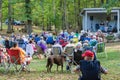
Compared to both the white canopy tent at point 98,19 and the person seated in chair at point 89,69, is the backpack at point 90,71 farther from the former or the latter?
the white canopy tent at point 98,19

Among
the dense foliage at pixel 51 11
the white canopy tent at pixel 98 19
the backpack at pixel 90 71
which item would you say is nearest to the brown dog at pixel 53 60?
the backpack at pixel 90 71

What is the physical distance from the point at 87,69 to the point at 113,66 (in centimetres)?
886

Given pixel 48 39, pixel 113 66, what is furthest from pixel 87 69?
pixel 48 39

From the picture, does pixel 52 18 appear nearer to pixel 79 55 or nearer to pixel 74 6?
pixel 74 6

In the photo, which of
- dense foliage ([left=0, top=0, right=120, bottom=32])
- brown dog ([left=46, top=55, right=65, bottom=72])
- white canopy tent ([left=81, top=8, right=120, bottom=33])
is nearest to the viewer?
brown dog ([left=46, top=55, right=65, bottom=72])

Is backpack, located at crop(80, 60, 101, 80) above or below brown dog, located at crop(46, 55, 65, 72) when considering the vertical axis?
above

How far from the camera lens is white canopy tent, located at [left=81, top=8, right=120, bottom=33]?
40.6 metres

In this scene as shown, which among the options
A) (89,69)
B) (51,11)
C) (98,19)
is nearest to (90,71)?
(89,69)

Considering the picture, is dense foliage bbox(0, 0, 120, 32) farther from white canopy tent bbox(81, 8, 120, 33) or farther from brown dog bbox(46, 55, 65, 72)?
brown dog bbox(46, 55, 65, 72)

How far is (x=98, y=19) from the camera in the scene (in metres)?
42.9

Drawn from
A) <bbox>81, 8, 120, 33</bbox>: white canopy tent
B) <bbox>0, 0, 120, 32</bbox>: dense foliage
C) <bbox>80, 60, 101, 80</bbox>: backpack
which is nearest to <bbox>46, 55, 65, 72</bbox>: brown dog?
<bbox>80, 60, 101, 80</bbox>: backpack

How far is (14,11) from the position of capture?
50000 millimetres

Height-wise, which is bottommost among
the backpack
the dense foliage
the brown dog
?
the brown dog

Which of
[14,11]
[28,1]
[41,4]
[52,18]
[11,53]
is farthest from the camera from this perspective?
[52,18]
